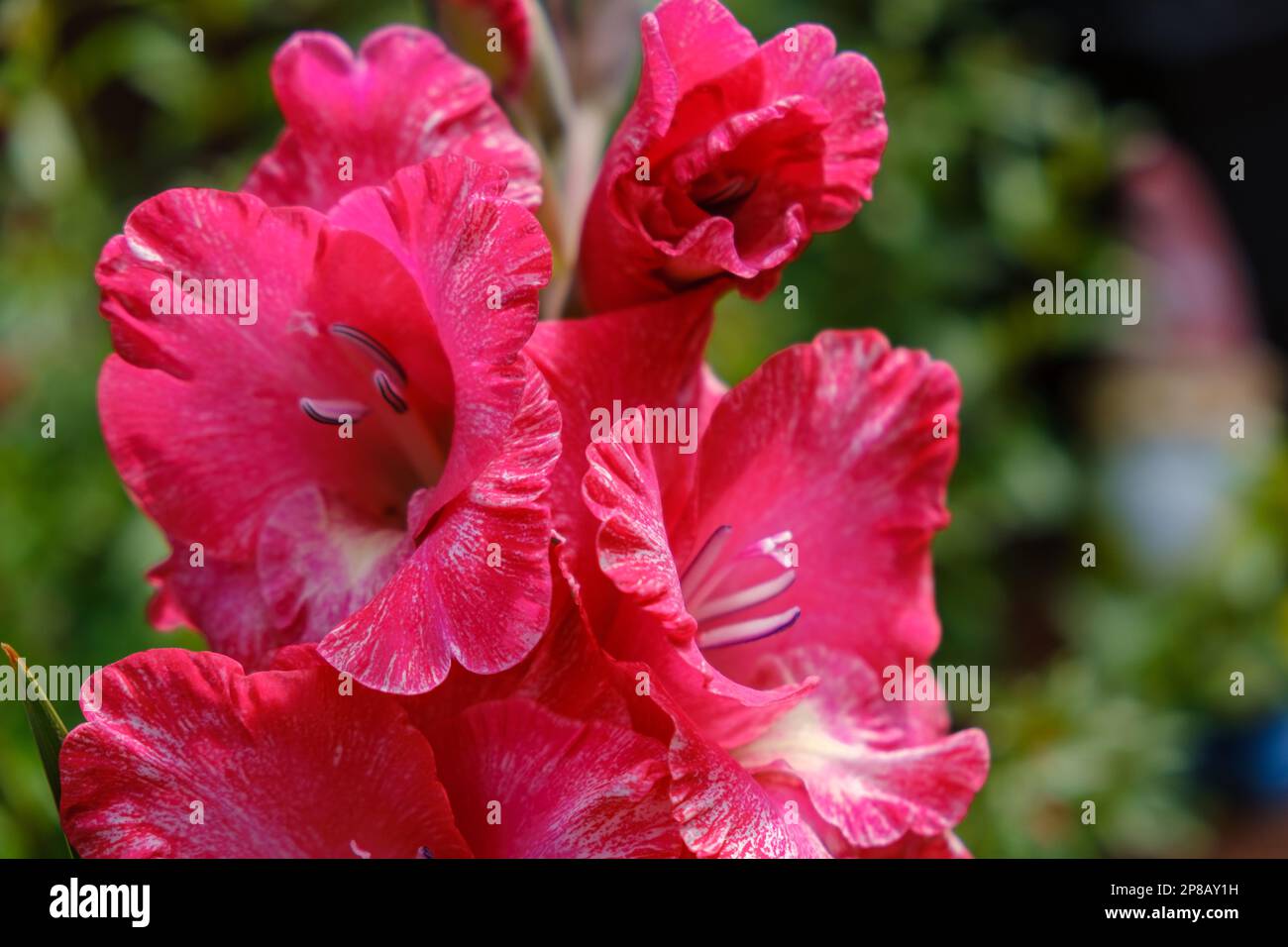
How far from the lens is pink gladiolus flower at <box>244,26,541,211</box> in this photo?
23.6 inches

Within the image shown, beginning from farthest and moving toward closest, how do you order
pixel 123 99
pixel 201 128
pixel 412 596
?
1. pixel 123 99
2. pixel 201 128
3. pixel 412 596

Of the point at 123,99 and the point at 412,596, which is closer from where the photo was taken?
the point at 412,596

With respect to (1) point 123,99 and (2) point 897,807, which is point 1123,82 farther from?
(2) point 897,807

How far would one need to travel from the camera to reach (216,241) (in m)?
0.54

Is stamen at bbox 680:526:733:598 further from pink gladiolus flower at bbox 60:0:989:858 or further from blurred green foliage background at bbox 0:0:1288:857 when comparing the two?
blurred green foliage background at bbox 0:0:1288:857

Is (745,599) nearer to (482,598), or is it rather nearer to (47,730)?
(482,598)

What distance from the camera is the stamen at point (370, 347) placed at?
1.84 ft

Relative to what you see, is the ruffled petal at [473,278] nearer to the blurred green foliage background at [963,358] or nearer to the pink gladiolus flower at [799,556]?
the pink gladiolus flower at [799,556]

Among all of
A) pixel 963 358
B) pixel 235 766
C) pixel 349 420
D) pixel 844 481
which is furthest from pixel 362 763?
pixel 963 358

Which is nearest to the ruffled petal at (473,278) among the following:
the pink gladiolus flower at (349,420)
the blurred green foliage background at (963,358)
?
the pink gladiolus flower at (349,420)

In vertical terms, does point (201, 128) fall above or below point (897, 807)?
above

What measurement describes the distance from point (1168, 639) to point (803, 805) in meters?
1.39
